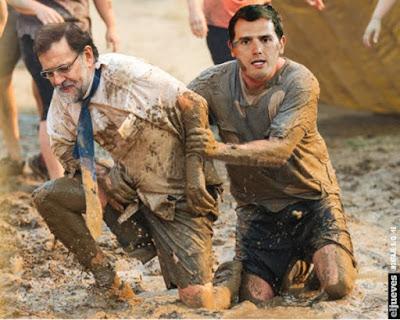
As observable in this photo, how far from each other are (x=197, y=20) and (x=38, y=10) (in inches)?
33.0

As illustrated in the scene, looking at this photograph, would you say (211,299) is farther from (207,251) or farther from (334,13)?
(334,13)

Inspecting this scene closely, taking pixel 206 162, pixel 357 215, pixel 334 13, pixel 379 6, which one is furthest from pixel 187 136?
pixel 334 13

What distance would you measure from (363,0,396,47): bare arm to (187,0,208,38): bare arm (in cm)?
94

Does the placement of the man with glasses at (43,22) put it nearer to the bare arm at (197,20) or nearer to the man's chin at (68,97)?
the bare arm at (197,20)

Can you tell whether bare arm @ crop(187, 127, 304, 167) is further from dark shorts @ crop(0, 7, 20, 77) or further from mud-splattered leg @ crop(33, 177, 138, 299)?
dark shorts @ crop(0, 7, 20, 77)

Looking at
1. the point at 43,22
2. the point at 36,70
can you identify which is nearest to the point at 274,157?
the point at 43,22

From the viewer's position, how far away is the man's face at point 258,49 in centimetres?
479

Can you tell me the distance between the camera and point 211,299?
188 inches

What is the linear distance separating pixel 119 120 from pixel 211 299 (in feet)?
2.66

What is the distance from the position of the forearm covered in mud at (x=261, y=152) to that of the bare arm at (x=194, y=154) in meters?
0.12

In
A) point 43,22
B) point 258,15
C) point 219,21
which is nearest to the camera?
point 258,15

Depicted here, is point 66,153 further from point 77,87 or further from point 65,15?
point 65,15

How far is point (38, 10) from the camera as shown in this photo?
242 inches

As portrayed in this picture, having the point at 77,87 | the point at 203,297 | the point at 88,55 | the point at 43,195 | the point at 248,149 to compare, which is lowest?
the point at 203,297
